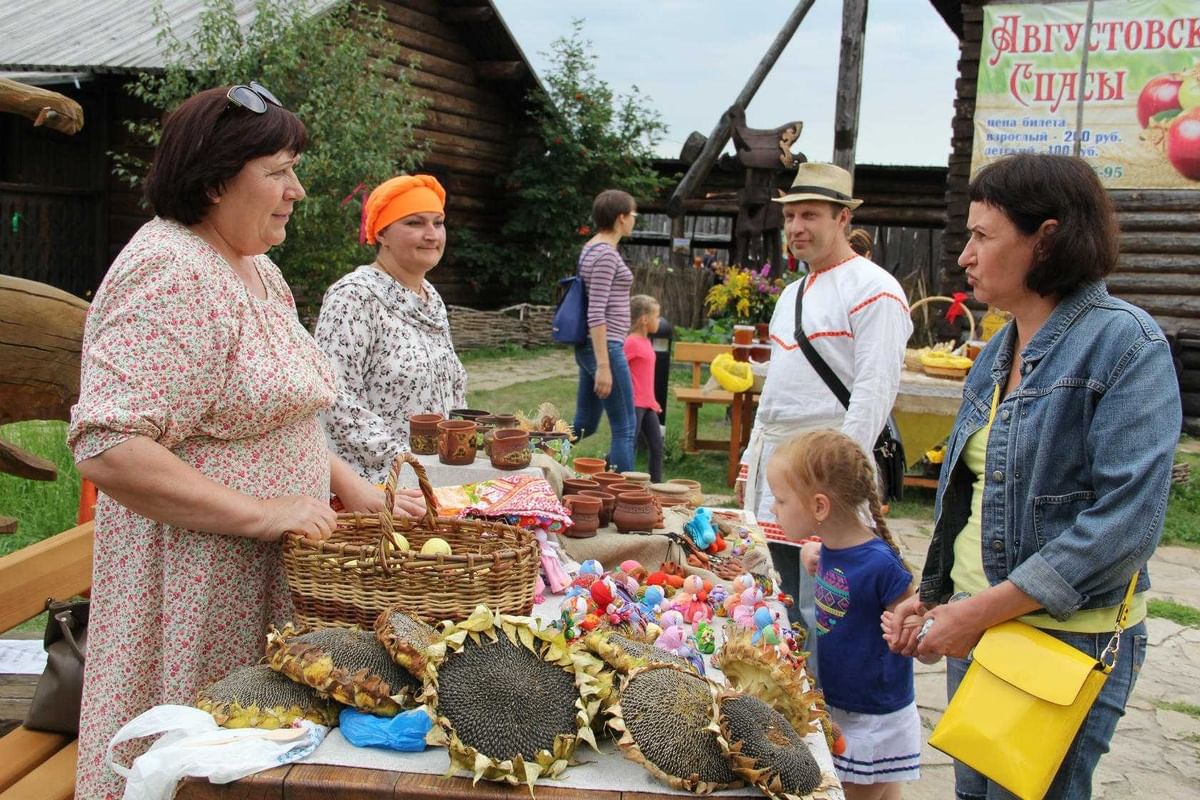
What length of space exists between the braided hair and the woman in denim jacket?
16.9 inches

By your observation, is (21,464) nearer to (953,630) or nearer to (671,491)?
(671,491)

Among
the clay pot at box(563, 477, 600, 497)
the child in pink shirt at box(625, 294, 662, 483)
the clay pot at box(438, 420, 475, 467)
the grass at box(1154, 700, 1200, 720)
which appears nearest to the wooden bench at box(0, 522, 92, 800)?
the clay pot at box(438, 420, 475, 467)

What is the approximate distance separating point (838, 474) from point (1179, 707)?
9.06ft

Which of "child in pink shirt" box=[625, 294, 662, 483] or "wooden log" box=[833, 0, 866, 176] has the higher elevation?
"wooden log" box=[833, 0, 866, 176]

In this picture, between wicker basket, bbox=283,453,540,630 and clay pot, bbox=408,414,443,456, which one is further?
clay pot, bbox=408,414,443,456

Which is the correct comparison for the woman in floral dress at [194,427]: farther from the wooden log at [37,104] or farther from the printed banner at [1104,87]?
the printed banner at [1104,87]

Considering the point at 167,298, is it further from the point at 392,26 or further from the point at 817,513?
the point at 392,26

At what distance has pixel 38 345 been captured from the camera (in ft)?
10.2

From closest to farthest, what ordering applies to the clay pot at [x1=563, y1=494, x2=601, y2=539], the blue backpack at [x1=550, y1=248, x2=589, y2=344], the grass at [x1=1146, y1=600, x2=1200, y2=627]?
1. the clay pot at [x1=563, y1=494, x2=601, y2=539]
2. the grass at [x1=1146, y1=600, x2=1200, y2=627]
3. the blue backpack at [x1=550, y1=248, x2=589, y2=344]

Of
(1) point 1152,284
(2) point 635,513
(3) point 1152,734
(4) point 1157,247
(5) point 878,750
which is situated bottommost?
(3) point 1152,734

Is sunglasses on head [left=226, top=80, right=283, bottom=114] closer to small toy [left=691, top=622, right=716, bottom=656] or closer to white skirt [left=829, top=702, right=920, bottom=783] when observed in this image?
small toy [left=691, top=622, right=716, bottom=656]

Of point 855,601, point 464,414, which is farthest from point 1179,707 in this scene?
point 464,414

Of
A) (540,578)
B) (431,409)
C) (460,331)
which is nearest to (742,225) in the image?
(460,331)

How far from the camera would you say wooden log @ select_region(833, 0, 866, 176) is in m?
10.3
